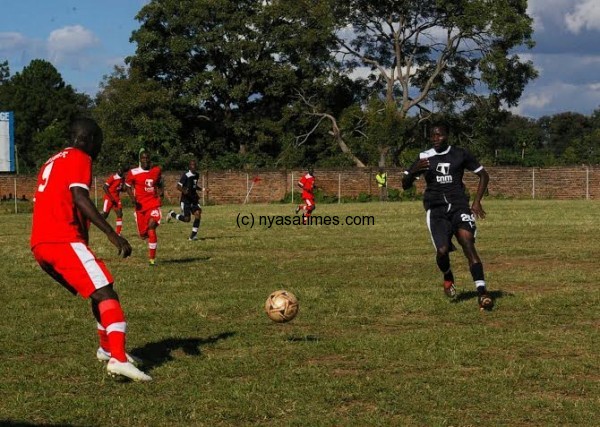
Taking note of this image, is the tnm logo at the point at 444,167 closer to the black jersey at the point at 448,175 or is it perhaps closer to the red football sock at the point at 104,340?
the black jersey at the point at 448,175

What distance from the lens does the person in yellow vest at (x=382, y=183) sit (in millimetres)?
55188

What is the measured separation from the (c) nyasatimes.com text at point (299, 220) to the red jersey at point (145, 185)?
12472 millimetres

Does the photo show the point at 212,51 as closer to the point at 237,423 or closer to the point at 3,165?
the point at 3,165

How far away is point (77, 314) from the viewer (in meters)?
10.8

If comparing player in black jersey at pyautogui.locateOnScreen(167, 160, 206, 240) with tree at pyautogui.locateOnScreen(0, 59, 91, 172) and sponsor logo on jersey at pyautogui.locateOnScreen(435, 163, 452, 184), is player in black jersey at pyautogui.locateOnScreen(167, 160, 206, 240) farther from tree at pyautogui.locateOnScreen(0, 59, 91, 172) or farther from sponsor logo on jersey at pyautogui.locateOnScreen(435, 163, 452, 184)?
tree at pyautogui.locateOnScreen(0, 59, 91, 172)

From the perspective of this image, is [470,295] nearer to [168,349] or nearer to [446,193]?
[446,193]

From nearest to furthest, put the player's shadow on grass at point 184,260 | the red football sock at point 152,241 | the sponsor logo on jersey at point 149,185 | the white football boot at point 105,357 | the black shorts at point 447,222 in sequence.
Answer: the white football boot at point 105,357 → the black shorts at point 447,222 → the red football sock at point 152,241 → the sponsor logo on jersey at point 149,185 → the player's shadow on grass at point 184,260

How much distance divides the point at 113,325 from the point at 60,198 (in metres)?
1.13

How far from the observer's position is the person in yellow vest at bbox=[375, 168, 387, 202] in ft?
181

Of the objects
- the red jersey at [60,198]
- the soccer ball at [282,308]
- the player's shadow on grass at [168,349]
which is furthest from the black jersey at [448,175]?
the red jersey at [60,198]

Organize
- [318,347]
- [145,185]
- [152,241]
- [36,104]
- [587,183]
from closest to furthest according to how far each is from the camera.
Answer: [318,347] < [152,241] < [145,185] < [587,183] < [36,104]

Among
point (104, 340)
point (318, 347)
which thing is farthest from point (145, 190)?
point (104, 340)

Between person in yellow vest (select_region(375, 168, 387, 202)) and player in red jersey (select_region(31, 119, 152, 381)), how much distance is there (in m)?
48.5

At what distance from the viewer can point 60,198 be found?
276 inches
